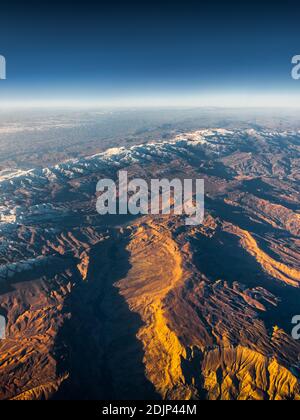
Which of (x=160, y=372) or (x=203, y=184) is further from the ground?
(x=203, y=184)

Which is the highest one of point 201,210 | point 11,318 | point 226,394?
point 201,210

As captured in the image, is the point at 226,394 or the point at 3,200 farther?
the point at 3,200

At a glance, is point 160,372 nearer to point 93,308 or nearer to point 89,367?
point 89,367

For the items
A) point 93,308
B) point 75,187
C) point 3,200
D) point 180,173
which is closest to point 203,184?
point 180,173

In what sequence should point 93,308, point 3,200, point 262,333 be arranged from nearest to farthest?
1. point 262,333
2. point 93,308
3. point 3,200

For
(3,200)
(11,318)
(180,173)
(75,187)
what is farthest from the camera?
(180,173)
